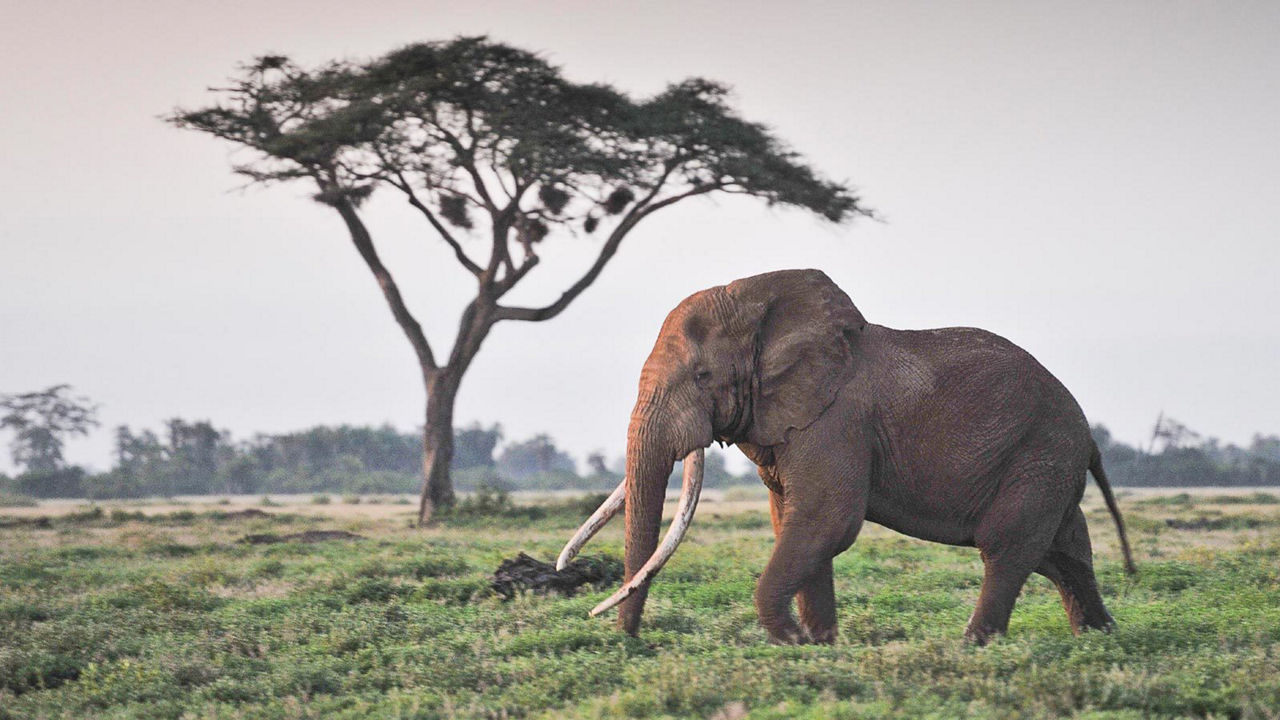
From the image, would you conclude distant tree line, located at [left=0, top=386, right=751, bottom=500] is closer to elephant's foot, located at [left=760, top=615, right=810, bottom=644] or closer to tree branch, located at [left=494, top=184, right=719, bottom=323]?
tree branch, located at [left=494, top=184, right=719, bottom=323]

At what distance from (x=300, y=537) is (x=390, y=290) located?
9.10 metres

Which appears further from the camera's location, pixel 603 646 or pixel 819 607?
pixel 819 607

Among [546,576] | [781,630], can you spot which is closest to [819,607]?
[781,630]

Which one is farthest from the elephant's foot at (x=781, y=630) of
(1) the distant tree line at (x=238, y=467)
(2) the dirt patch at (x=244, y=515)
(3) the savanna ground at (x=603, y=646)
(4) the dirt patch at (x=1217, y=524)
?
(1) the distant tree line at (x=238, y=467)

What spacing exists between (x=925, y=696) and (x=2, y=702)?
5868mm

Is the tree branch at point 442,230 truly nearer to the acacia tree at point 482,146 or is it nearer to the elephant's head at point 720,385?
the acacia tree at point 482,146

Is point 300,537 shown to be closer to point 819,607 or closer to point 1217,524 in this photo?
point 819,607

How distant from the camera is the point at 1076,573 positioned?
993 cm

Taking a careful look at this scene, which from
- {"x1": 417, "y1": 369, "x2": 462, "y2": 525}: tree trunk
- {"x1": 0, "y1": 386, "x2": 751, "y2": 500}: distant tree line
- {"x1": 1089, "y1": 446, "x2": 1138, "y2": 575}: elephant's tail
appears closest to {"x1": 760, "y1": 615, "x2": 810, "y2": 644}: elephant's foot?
{"x1": 1089, "y1": 446, "x2": 1138, "y2": 575}: elephant's tail

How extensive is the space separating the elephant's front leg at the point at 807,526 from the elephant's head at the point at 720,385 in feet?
1.07

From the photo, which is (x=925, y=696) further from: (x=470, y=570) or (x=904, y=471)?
(x=470, y=570)

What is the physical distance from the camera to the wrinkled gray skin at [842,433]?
29.2 ft

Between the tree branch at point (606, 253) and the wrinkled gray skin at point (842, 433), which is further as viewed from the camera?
the tree branch at point (606, 253)

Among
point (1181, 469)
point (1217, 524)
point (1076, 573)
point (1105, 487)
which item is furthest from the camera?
point (1181, 469)
